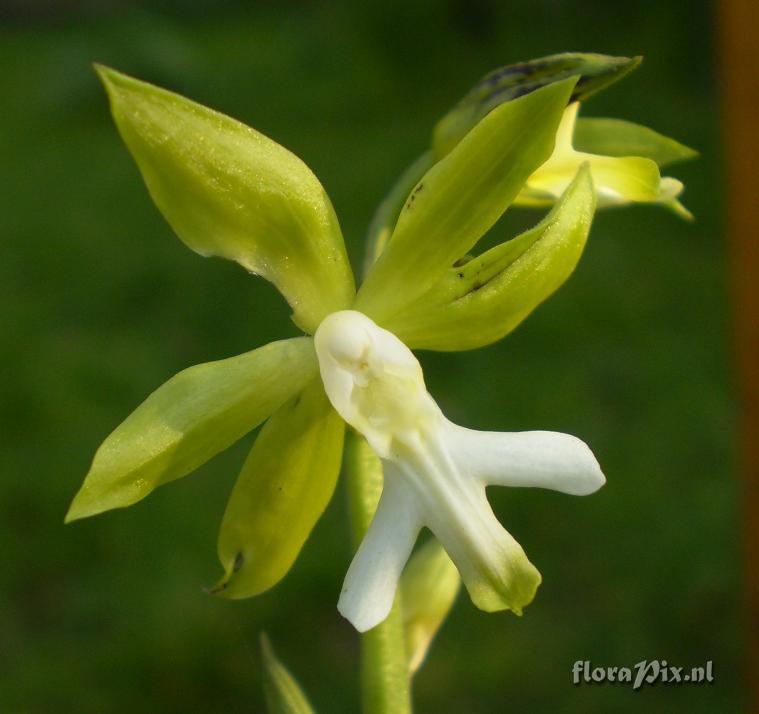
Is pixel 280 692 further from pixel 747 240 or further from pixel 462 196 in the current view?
pixel 747 240

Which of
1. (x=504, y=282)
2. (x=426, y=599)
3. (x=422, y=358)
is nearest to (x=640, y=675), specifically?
(x=426, y=599)

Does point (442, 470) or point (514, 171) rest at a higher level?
point (514, 171)

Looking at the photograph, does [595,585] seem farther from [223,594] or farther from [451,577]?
[223,594]

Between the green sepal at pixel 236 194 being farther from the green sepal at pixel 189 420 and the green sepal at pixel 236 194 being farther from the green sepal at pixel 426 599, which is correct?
the green sepal at pixel 426 599

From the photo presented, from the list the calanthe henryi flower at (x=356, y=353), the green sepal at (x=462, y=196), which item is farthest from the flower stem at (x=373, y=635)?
the green sepal at (x=462, y=196)

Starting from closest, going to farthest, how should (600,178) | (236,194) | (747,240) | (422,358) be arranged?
(236,194) → (600,178) → (747,240) → (422,358)

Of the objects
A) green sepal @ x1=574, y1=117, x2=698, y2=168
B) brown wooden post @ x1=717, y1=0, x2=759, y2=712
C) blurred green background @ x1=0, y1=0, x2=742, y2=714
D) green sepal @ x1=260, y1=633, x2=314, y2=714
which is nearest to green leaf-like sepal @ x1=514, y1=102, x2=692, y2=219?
green sepal @ x1=574, y1=117, x2=698, y2=168

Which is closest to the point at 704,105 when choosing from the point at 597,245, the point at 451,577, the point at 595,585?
the point at 597,245
